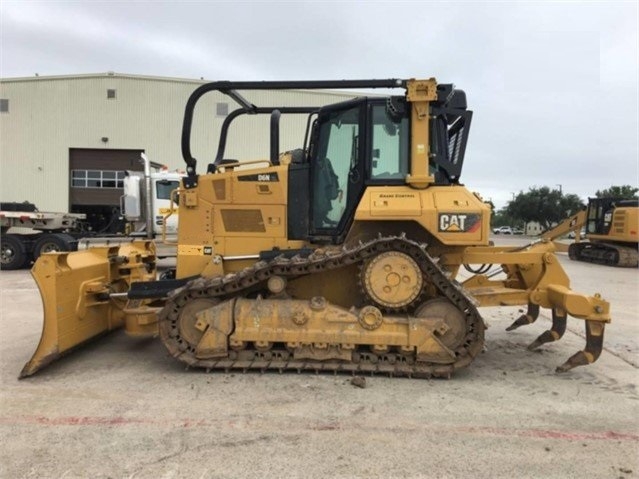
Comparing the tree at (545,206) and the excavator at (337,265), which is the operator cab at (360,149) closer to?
the excavator at (337,265)

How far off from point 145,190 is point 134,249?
7607mm

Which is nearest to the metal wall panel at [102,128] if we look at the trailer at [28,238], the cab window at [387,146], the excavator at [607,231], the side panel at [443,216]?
the trailer at [28,238]

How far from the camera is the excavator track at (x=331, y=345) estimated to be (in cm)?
486

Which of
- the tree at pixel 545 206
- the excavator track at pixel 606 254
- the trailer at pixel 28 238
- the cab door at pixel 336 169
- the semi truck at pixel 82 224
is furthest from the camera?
the tree at pixel 545 206

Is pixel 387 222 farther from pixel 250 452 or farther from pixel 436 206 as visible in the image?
pixel 250 452

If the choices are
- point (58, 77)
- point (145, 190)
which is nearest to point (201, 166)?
point (58, 77)

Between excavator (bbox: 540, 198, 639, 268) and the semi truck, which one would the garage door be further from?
excavator (bbox: 540, 198, 639, 268)

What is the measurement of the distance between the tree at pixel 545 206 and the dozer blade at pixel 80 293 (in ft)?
220

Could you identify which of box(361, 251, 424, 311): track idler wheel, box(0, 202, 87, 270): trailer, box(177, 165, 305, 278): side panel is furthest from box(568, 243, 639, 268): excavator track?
box(0, 202, 87, 270): trailer

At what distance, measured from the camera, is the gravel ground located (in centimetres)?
320

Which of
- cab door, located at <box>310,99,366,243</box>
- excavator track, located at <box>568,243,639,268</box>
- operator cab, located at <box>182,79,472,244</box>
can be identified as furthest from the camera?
excavator track, located at <box>568,243,639,268</box>

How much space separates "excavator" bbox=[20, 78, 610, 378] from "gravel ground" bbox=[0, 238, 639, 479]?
303 millimetres

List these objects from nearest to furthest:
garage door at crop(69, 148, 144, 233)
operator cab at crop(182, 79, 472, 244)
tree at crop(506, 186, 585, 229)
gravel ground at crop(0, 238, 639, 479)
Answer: gravel ground at crop(0, 238, 639, 479), operator cab at crop(182, 79, 472, 244), garage door at crop(69, 148, 144, 233), tree at crop(506, 186, 585, 229)

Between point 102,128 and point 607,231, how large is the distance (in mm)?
28690
